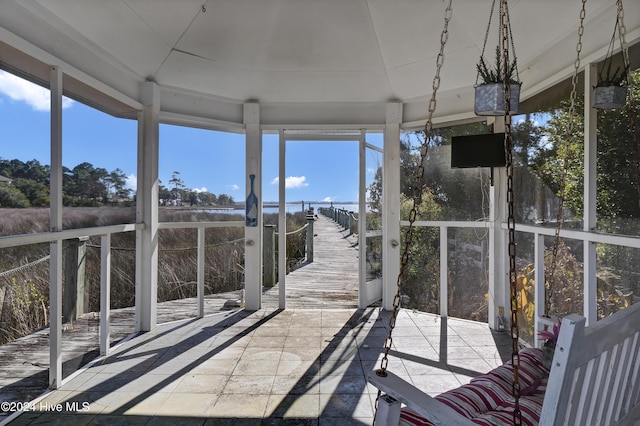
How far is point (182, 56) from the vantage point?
371 cm

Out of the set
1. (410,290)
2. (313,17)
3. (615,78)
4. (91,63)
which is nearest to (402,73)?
(313,17)

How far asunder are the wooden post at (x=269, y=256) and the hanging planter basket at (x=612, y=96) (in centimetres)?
410

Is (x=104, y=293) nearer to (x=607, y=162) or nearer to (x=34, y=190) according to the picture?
(x=34, y=190)

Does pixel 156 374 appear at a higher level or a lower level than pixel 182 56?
lower

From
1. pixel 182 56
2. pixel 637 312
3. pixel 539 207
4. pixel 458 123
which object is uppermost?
pixel 182 56

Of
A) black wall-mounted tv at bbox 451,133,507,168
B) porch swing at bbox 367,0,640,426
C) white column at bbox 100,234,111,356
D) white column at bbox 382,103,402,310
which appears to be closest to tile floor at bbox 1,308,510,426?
white column at bbox 100,234,111,356

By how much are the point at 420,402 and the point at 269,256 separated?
4742mm

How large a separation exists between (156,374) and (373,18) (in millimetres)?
3613

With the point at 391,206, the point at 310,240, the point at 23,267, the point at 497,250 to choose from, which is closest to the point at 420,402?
the point at 23,267

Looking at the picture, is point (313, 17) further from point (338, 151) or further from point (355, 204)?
point (355, 204)

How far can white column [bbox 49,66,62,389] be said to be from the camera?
8.34 ft

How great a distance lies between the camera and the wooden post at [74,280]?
2.87 m

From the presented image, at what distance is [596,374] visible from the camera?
105 cm

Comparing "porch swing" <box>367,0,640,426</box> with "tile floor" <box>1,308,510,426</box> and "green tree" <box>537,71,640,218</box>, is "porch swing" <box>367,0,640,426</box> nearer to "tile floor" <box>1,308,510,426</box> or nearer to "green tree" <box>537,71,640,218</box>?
"tile floor" <box>1,308,510,426</box>
